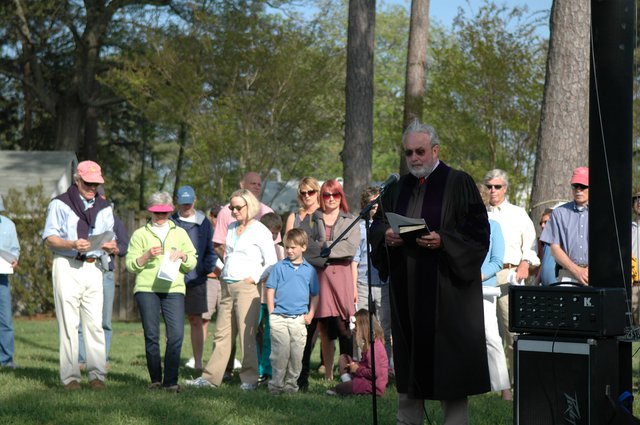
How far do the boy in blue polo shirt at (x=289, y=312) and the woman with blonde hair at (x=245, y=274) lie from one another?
32 cm

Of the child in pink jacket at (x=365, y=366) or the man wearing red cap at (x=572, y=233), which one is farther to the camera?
the child in pink jacket at (x=365, y=366)

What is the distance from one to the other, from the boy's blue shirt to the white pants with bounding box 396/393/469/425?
149 inches

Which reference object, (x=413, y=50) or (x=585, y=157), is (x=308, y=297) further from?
(x=413, y=50)

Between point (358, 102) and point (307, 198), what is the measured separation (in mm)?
6934

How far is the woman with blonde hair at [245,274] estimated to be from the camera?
1034 centimetres

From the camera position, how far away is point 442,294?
20.1 feet

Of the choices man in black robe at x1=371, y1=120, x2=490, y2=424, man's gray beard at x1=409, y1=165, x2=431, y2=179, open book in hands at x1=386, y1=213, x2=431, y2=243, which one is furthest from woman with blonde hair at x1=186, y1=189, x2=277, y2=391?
open book in hands at x1=386, y1=213, x2=431, y2=243

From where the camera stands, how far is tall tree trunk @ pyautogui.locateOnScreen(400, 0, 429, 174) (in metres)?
20.3

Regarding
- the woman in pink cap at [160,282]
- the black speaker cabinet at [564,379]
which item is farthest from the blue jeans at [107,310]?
the black speaker cabinet at [564,379]

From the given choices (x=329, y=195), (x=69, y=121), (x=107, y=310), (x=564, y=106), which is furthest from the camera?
(x=69, y=121)

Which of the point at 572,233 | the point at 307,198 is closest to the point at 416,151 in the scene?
the point at 572,233

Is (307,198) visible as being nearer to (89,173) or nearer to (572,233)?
(89,173)

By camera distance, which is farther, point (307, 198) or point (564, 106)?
point (564, 106)

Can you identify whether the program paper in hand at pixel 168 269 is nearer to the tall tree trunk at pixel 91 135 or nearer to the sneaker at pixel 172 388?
the sneaker at pixel 172 388
